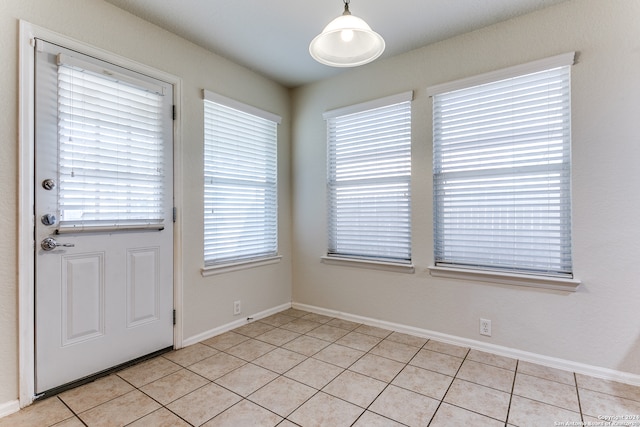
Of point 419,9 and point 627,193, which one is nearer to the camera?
point 627,193

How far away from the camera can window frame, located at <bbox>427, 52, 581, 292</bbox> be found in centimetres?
233

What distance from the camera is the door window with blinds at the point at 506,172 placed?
7.82 ft

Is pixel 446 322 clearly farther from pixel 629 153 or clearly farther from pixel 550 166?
pixel 629 153

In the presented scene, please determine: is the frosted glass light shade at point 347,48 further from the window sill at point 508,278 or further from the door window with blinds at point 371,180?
the window sill at point 508,278

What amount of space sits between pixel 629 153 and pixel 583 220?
19.6 inches

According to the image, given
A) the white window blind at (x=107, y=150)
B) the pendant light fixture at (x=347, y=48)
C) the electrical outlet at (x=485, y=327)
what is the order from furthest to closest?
1. the electrical outlet at (x=485, y=327)
2. the white window blind at (x=107, y=150)
3. the pendant light fixture at (x=347, y=48)

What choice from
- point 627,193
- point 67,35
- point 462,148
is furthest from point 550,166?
point 67,35

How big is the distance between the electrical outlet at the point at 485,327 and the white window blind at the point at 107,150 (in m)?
2.74

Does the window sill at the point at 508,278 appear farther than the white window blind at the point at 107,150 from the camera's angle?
Yes

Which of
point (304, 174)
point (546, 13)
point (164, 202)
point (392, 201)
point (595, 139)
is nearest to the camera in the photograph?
point (595, 139)

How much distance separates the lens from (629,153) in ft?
7.03

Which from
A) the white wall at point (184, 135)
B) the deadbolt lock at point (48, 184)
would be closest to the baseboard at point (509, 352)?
the white wall at point (184, 135)

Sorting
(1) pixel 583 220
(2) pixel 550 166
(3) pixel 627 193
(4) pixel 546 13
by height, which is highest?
(4) pixel 546 13

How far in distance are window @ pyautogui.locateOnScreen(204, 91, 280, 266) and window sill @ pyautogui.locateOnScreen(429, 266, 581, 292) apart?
1807 mm
